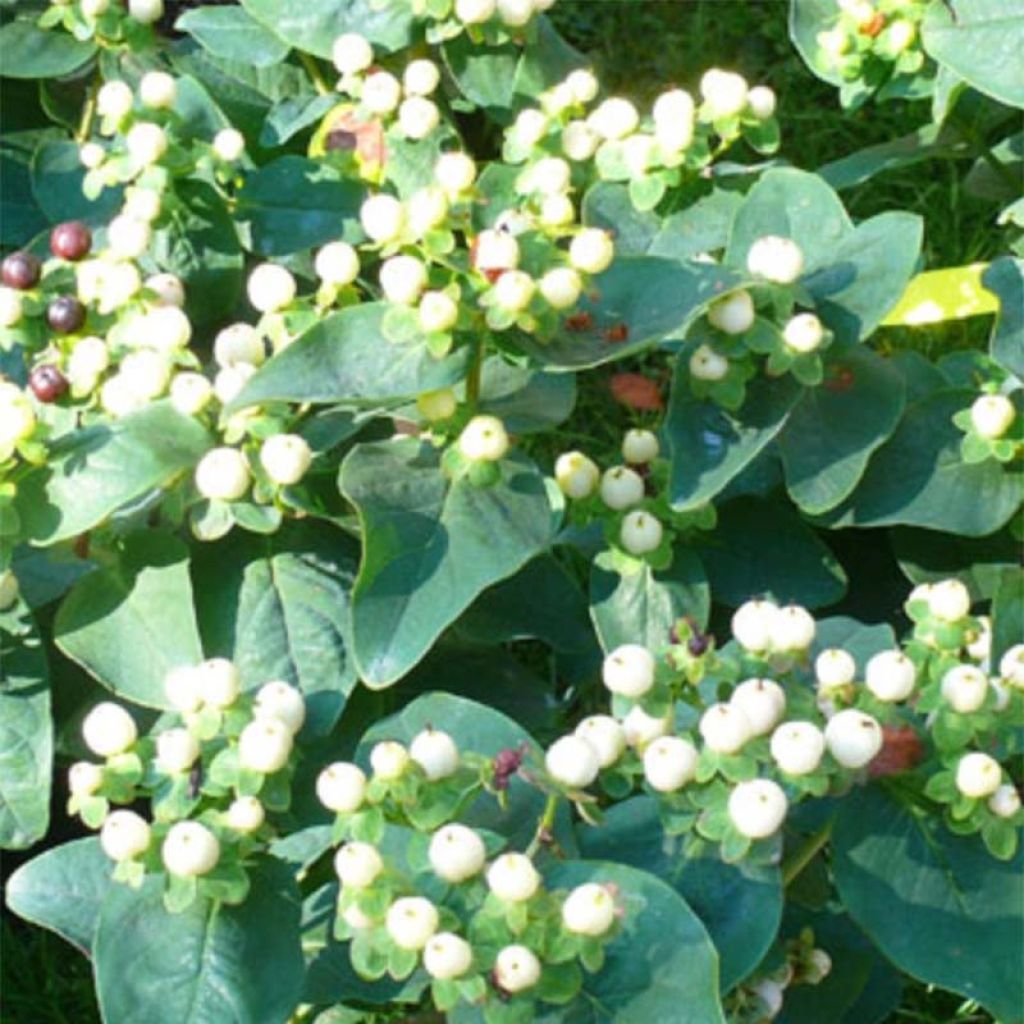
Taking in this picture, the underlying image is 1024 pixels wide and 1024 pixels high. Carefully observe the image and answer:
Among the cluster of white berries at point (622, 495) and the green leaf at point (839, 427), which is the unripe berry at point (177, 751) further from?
the green leaf at point (839, 427)

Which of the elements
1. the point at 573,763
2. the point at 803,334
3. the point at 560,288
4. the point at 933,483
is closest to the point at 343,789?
the point at 573,763

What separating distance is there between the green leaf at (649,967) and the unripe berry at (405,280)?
1.24 ft

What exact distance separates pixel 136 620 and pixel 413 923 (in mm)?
411

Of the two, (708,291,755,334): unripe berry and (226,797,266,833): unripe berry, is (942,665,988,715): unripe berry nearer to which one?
(708,291,755,334): unripe berry

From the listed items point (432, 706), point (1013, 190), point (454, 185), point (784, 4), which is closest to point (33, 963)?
point (432, 706)

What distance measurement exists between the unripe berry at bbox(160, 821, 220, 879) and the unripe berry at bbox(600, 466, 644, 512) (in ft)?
1.35

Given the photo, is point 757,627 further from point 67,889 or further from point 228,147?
point 228,147

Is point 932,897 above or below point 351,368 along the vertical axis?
below

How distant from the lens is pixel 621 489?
151 centimetres

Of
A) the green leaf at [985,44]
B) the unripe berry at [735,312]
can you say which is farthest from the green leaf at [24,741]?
the green leaf at [985,44]

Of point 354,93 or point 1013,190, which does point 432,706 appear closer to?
point 354,93

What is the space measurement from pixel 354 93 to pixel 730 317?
17.1 inches

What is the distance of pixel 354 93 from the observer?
1697 mm

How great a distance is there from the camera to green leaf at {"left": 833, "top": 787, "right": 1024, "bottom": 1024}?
1279 millimetres
